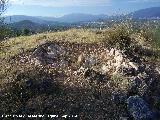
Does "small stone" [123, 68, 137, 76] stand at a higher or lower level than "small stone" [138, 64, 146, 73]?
lower

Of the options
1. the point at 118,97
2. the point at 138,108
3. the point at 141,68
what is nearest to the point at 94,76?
the point at 118,97

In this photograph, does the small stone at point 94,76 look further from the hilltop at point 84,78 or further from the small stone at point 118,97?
the small stone at point 118,97

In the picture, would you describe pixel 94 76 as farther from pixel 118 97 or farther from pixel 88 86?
pixel 118 97

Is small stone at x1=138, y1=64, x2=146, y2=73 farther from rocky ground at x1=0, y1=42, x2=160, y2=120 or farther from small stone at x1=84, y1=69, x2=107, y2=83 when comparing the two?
small stone at x1=84, y1=69, x2=107, y2=83

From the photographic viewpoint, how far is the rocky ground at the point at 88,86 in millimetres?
10766

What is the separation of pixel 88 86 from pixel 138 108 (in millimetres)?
1862

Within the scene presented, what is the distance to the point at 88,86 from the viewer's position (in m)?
11.9

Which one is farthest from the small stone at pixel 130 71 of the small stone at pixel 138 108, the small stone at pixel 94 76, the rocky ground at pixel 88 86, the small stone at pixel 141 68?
the small stone at pixel 138 108

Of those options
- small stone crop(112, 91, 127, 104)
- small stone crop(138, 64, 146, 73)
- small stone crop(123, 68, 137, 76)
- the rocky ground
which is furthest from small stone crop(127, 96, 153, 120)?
small stone crop(138, 64, 146, 73)

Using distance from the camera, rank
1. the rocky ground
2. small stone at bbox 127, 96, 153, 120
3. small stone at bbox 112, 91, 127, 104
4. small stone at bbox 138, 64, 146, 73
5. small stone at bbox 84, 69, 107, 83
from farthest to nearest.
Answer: small stone at bbox 138, 64, 146, 73
small stone at bbox 84, 69, 107, 83
small stone at bbox 112, 91, 127, 104
the rocky ground
small stone at bbox 127, 96, 153, 120

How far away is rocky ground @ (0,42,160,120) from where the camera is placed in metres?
10.8

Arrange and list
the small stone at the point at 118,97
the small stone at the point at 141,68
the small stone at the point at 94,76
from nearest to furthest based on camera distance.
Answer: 1. the small stone at the point at 118,97
2. the small stone at the point at 94,76
3. the small stone at the point at 141,68

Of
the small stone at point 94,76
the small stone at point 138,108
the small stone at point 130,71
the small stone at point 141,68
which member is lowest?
the small stone at point 138,108

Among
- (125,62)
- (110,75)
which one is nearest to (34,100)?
(110,75)
